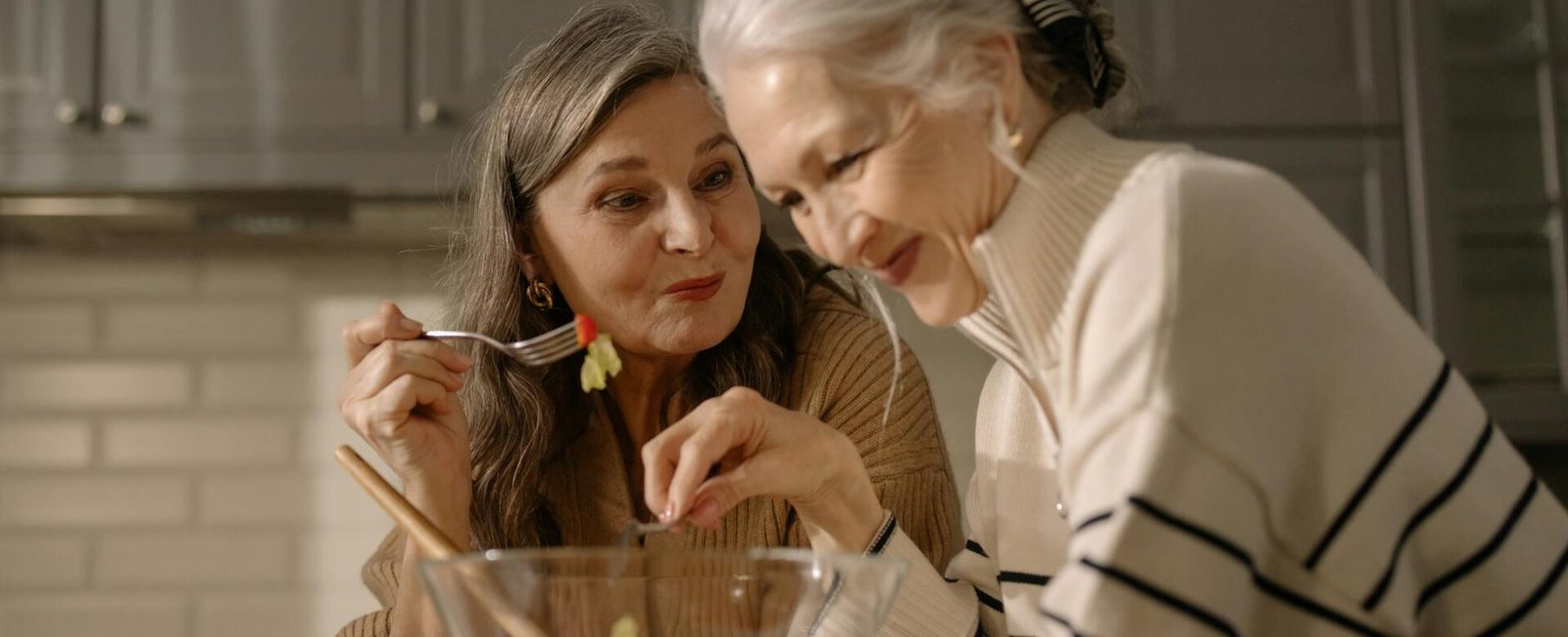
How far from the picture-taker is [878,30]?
0.85 m

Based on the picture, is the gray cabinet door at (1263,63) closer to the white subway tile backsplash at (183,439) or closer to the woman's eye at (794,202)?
the white subway tile backsplash at (183,439)

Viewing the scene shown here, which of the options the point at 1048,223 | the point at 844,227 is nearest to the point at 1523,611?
the point at 1048,223

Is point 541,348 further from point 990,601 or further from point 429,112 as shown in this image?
point 429,112

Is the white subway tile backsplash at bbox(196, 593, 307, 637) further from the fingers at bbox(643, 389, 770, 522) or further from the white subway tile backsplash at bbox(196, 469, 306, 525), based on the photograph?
the fingers at bbox(643, 389, 770, 522)

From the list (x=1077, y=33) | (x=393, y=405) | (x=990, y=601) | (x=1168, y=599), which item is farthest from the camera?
(x=393, y=405)

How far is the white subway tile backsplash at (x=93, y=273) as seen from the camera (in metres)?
2.53

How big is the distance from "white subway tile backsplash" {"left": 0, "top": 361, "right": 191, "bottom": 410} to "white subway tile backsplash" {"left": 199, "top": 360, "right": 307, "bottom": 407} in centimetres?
4

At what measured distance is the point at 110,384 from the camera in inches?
99.9

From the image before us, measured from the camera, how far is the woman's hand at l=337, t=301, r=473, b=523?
145 centimetres

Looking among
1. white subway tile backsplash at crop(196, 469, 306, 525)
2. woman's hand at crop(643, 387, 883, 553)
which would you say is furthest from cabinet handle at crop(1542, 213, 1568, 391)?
white subway tile backsplash at crop(196, 469, 306, 525)

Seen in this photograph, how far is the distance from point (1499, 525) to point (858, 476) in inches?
22.7

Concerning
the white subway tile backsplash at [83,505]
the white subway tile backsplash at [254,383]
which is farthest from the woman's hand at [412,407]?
the white subway tile backsplash at [83,505]

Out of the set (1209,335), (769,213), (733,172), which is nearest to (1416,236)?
(769,213)

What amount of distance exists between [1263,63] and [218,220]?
172cm
